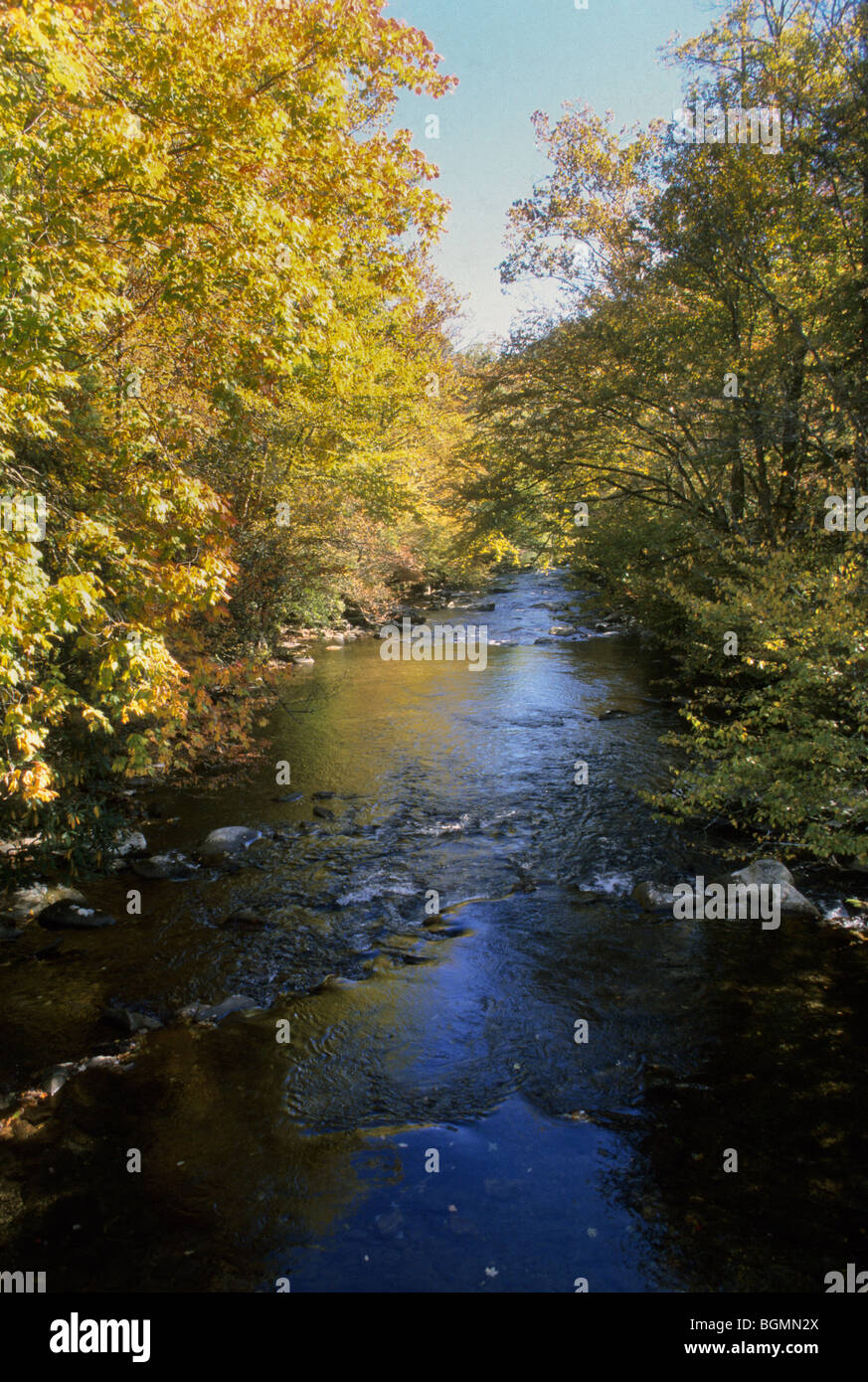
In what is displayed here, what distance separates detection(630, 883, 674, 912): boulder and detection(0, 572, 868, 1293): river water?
25 centimetres

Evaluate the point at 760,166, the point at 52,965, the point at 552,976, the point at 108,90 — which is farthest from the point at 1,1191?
the point at 760,166

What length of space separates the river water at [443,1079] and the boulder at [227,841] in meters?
0.30

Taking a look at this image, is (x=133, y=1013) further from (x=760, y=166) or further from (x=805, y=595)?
(x=760, y=166)

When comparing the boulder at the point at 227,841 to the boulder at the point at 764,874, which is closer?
the boulder at the point at 764,874

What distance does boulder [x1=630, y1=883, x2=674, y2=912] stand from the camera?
7938 mm

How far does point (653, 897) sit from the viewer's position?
8.05 meters

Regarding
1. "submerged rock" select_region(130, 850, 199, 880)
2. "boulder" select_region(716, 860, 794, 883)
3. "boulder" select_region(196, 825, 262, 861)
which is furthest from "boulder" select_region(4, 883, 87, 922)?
"boulder" select_region(716, 860, 794, 883)

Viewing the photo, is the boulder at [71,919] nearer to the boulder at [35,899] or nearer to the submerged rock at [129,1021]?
the boulder at [35,899]

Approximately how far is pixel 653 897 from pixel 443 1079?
348 cm

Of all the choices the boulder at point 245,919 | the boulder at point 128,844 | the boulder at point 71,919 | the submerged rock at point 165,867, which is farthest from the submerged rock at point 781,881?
the boulder at point 128,844

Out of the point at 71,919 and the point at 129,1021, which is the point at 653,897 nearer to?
the point at 129,1021

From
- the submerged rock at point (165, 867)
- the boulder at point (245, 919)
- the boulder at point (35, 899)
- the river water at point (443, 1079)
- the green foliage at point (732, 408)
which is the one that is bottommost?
the river water at point (443, 1079)

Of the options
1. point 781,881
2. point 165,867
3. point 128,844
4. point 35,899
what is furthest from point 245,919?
point 781,881

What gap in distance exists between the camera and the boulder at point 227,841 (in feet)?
30.9
